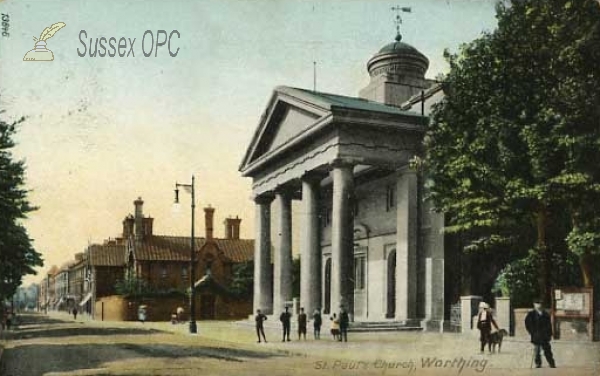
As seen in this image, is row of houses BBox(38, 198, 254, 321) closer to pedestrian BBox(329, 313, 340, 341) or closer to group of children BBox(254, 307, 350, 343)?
group of children BBox(254, 307, 350, 343)

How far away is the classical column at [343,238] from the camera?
96.0 feet

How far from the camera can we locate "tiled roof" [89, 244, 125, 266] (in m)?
78.6

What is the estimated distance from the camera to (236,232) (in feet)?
263

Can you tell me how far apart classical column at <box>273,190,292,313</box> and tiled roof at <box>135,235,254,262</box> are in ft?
106

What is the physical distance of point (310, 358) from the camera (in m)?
20.0

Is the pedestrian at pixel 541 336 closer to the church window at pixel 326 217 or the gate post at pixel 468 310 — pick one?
the gate post at pixel 468 310

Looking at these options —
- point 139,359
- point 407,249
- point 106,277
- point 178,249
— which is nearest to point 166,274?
point 178,249

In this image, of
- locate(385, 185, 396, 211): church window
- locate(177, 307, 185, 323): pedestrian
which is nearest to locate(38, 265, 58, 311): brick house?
locate(177, 307, 185, 323): pedestrian

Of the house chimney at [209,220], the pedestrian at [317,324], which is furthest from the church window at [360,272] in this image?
the house chimney at [209,220]

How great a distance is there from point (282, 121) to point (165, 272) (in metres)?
39.2

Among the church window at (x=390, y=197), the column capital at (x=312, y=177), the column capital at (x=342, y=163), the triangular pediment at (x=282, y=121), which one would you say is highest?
the triangular pediment at (x=282, y=121)

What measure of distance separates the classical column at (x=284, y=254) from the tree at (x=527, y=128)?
40.5 feet

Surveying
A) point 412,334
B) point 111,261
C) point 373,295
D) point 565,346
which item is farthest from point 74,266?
point 565,346

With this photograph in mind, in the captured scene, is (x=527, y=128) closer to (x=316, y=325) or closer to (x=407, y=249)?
(x=407, y=249)
